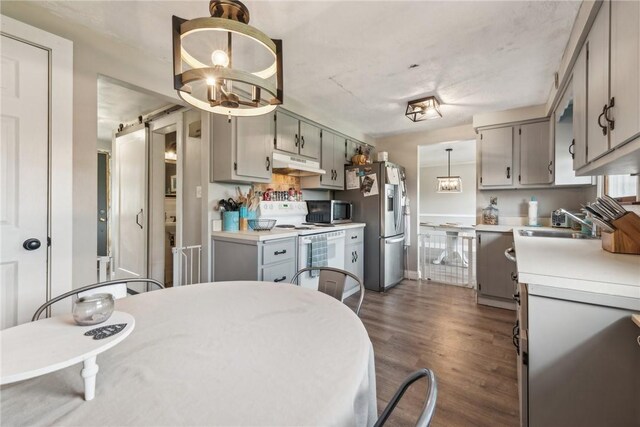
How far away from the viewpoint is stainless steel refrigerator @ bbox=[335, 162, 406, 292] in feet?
12.2

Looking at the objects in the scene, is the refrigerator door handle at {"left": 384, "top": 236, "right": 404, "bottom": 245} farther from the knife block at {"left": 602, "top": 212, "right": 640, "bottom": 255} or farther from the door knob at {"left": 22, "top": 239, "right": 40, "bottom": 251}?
the door knob at {"left": 22, "top": 239, "right": 40, "bottom": 251}

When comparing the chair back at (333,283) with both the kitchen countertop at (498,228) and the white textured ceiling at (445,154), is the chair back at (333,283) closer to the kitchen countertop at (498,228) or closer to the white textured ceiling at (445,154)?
the kitchen countertop at (498,228)

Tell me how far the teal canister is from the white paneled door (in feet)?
4.04

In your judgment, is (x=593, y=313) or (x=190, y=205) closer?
(x=593, y=313)

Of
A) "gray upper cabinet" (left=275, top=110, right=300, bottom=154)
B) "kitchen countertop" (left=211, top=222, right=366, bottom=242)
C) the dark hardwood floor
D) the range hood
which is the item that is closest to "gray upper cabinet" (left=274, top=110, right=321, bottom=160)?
"gray upper cabinet" (left=275, top=110, right=300, bottom=154)

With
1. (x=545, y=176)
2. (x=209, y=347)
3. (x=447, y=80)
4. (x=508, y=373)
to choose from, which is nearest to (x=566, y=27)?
(x=447, y=80)

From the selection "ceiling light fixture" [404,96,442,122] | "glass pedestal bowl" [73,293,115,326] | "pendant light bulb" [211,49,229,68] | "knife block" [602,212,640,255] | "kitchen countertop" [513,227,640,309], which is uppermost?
"ceiling light fixture" [404,96,442,122]

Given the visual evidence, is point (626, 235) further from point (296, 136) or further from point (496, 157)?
point (296, 136)

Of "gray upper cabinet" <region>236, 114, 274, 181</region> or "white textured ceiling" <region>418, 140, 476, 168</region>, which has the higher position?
"white textured ceiling" <region>418, 140, 476, 168</region>

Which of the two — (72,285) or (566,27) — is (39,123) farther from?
(566,27)

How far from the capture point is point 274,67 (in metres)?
1.27

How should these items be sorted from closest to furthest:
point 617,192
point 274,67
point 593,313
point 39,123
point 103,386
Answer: point 103,386 < point 593,313 < point 274,67 < point 39,123 < point 617,192

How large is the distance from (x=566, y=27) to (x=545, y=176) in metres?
1.85

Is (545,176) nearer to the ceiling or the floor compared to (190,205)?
nearer to the ceiling
